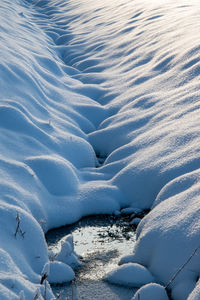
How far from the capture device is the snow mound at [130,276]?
261cm

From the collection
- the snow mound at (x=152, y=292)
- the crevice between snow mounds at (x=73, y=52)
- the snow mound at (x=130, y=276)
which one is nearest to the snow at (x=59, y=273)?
the snow mound at (x=130, y=276)

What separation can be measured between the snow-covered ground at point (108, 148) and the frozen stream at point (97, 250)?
0.30 feet

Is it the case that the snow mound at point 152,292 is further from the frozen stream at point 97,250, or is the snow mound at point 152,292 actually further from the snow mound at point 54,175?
the snow mound at point 54,175

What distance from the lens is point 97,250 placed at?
3.03 metres

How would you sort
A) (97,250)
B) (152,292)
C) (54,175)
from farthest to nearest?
(54,175) → (97,250) → (152,292)

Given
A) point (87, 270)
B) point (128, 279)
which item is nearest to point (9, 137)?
point (87, 270)

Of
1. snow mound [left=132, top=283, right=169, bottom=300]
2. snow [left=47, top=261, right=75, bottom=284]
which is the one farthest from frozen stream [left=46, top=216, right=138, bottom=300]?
snow mound [left=132, top=283, right=169, bottom=300]

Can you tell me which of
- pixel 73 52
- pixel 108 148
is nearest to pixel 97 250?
pixel 108 148

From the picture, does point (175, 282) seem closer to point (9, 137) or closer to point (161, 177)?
point (161, 177)

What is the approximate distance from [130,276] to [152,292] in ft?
0.81

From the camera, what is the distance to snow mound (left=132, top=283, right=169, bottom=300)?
2.38m

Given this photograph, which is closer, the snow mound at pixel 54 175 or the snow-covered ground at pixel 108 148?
the snow-covered ground at pixel 108 148

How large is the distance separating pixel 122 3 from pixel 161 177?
8.19 metres

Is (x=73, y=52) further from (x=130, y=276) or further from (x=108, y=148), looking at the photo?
(x=130, y=276)
